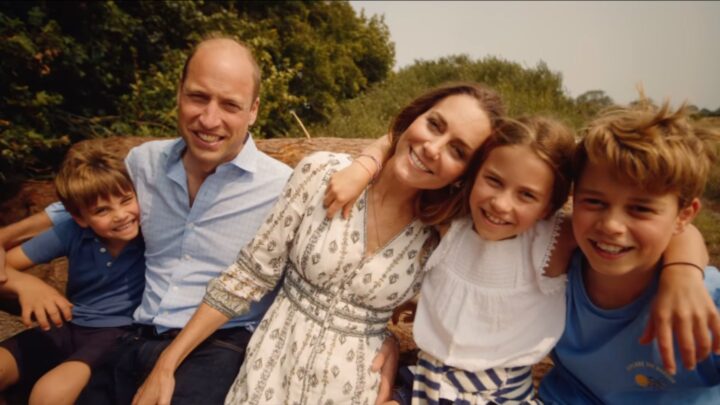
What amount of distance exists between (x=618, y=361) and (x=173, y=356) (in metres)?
1.69

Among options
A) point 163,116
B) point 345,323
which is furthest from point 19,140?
point 345,323

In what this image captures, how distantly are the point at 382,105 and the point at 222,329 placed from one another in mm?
8682

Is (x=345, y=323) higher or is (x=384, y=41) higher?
(x=384, y=41)

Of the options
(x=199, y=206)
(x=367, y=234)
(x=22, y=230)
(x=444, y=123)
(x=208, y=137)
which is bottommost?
(x=22, y=230)

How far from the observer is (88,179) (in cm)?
217

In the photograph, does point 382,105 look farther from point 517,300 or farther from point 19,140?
point 517,300

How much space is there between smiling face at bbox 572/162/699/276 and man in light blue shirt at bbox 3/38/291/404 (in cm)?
137

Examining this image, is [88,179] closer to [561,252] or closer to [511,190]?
[511,190]

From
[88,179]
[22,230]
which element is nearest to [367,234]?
[88,179]

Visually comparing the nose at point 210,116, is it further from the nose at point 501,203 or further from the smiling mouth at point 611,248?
the smiling mouth at point 611,248

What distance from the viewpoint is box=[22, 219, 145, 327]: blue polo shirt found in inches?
89.7

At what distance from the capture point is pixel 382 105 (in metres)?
10.4

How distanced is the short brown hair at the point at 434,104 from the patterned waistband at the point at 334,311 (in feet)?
1.48

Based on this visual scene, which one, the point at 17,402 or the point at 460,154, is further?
the point at 17,402
